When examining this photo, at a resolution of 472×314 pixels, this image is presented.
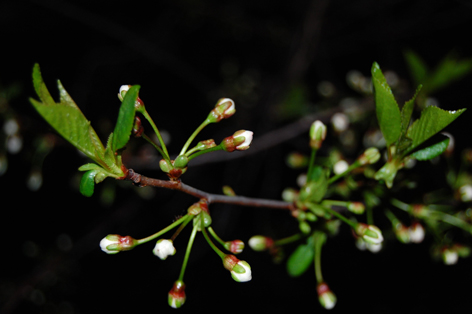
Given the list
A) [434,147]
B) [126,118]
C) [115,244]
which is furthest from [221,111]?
[434,147]

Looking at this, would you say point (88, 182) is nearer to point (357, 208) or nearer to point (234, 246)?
point (234, 246)

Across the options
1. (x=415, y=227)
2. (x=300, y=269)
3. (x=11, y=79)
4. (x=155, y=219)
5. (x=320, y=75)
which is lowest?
(x=300, y=269)

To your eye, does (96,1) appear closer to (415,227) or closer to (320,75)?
(320,75)

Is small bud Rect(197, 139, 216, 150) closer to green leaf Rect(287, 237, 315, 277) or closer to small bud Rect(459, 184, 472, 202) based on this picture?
green leaf Rect(287, 237, 315, 277)

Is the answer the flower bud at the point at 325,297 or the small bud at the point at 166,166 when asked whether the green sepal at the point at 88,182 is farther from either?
the flower bud at the point at 325,297

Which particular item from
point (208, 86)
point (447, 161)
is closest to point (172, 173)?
point (447, 161)
